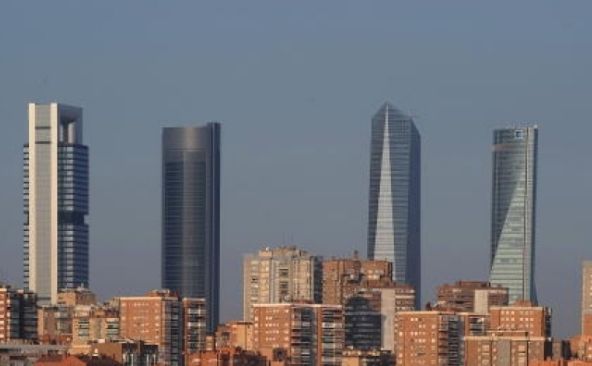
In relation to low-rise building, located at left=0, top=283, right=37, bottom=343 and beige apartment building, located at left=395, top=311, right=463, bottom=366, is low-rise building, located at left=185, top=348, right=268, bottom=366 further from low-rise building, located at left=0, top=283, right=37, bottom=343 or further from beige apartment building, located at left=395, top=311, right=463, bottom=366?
low-rise building, located at left=0, top=283, right=37, bottom=343

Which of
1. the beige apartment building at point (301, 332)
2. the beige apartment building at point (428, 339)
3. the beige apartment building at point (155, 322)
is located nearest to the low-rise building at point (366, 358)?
the beige apartment building at point (428, 339)

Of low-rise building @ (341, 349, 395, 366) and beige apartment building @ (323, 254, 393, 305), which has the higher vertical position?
beige apartment building @ (323, 254, 393, 305)

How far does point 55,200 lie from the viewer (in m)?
185

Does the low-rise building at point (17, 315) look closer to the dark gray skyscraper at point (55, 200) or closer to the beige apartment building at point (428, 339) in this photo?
the beige apartment building at point (428, 339)

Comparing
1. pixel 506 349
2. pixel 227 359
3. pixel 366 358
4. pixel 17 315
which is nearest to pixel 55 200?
pixel 17 315

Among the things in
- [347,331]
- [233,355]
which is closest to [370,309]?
[347,331]

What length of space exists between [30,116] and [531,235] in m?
38.9

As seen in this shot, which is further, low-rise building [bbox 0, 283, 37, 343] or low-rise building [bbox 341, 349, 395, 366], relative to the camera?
low-rise building [bbox 0, 283, 37, 343]

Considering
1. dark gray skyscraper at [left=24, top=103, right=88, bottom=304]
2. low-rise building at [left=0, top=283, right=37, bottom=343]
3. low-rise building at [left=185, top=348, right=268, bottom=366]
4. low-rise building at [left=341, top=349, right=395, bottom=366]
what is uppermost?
dark gray skyscraper at [left=24, top=103, right=88, bottom=304]

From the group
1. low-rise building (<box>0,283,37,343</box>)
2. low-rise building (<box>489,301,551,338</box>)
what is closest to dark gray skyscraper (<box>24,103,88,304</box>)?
low-rise building (<box>0,283,37,343</box>)

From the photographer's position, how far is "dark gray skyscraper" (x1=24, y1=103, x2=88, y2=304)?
18012cm

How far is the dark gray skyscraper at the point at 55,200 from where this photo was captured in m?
180

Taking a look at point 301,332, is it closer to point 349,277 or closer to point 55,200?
point 349,277

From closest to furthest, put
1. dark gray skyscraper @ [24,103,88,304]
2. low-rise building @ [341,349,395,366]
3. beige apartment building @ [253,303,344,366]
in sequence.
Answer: low-rise building @ [341,349,395,366]
beige apartment building @ [253,303,344,366]
dark gray skyscraper @ [24,103,88,304]
